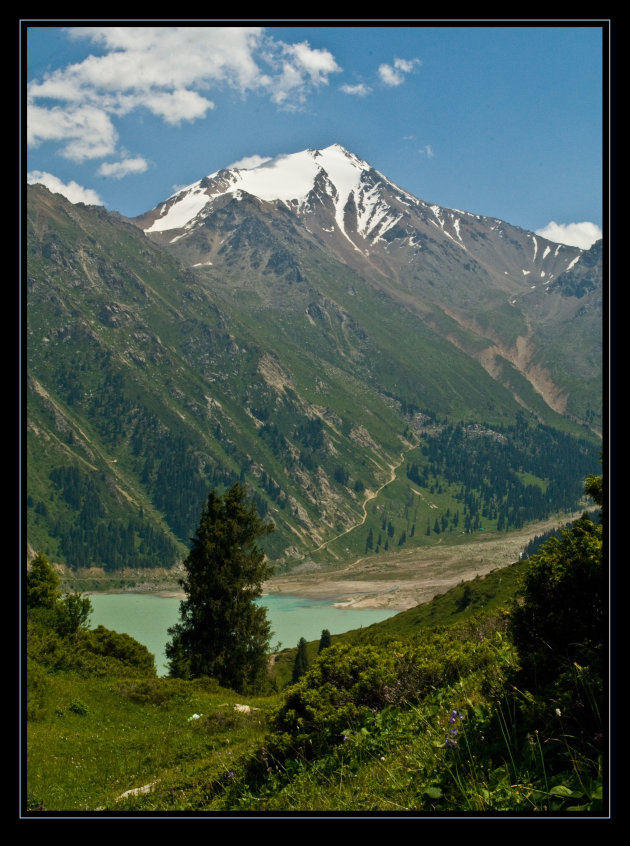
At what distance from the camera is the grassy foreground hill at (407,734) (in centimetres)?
677

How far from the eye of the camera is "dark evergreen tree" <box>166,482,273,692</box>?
3416 cm

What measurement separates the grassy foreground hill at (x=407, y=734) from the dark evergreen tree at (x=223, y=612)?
1311 centimetres

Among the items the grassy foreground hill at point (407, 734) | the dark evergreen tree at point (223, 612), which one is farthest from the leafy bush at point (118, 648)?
the grassy foreground hill at point (407, 734)

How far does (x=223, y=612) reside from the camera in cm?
3419

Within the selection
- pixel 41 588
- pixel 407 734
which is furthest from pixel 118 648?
pixel 407 734

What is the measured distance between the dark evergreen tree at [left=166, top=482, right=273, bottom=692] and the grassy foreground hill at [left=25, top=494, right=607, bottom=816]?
516 inches

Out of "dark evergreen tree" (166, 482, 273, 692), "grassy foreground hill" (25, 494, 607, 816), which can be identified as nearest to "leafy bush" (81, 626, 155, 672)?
"dark evergreen tree" (166, 482, 273, 692)

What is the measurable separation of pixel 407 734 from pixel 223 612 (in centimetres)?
2568

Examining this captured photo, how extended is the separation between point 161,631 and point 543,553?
189304 mm

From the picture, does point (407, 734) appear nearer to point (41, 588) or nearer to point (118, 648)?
point (118, 648)

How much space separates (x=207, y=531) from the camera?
35344 mm

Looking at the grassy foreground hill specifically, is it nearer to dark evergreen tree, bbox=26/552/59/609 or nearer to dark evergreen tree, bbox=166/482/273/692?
dark evergreen tree, bbox=26/552/59/609
